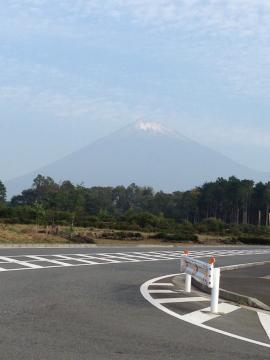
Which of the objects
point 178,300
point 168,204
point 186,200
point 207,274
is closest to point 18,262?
point 178,300

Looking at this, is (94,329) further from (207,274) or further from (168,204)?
(168,204)

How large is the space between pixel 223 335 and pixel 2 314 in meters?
3.37

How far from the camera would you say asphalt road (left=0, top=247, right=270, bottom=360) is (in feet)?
21.9

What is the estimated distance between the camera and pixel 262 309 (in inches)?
438

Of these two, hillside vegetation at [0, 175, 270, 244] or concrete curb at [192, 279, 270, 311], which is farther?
hillside vegetation at [0, 175, 270, 244]

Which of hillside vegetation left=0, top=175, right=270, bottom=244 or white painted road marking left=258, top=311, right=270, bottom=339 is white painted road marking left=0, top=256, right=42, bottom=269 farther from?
hillside vegetation left=0, top=175, right=270, bottom=244

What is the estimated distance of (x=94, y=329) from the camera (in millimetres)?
7953

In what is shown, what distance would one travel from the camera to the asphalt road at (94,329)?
6.68 m

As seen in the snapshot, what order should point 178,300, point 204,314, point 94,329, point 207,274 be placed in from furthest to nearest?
point 178,300
point 207,274
point 204,314
point 94,329

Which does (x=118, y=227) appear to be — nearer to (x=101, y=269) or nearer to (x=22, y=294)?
(x=101, y=269)

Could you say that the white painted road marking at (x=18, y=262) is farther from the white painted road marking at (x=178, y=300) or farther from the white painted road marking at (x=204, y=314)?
the white painted road marking at (x=204, y=314)

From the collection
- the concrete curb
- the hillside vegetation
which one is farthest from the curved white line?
the hillside vegetation

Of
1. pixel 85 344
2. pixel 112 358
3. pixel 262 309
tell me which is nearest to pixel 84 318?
pixel 85 344

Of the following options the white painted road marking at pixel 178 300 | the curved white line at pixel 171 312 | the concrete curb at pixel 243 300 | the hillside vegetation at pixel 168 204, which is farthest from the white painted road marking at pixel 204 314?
the hillside vegetation at pixel 168 204
